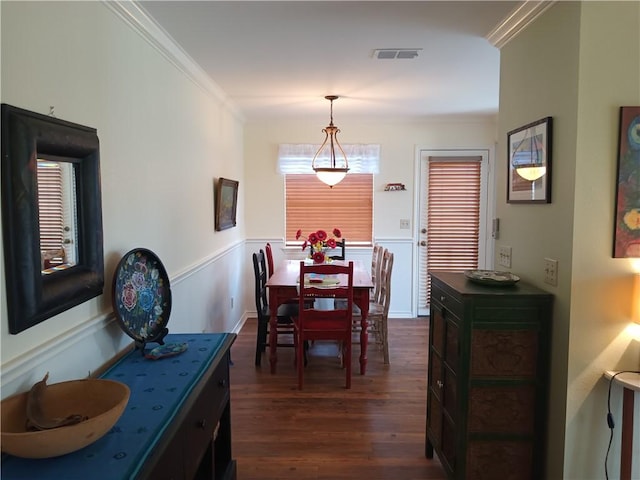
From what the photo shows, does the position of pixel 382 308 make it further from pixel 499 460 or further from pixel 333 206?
pixel 499 460

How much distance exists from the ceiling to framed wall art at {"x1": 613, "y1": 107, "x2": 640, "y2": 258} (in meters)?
0.86

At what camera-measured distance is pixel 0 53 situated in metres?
1.30

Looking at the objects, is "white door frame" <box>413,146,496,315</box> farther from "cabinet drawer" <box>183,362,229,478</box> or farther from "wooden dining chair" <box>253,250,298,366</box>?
"cabinet drawer" <box>183,362,229,478</box>

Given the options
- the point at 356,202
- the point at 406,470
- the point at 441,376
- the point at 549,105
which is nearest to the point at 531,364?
the point at 441,376

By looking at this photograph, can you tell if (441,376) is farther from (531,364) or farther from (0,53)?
(0,53)

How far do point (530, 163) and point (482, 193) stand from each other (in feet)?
11.5

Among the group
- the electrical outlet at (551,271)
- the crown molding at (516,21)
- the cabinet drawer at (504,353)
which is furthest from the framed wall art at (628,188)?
the crown molding at (516,21)

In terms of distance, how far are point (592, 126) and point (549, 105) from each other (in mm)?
285


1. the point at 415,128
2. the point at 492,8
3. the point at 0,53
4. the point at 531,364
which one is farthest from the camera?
the point at 415,128

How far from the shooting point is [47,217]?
1.51m

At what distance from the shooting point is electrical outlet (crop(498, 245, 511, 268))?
2.60 metres

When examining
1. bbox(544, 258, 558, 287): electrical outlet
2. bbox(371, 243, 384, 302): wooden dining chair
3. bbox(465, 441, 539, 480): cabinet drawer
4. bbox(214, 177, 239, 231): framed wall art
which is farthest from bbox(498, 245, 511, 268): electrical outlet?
bbox(214, 177, 239, 231): framed wall art

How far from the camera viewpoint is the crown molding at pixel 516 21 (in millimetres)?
2170

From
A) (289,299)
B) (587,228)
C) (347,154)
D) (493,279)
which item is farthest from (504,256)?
(347,154)
